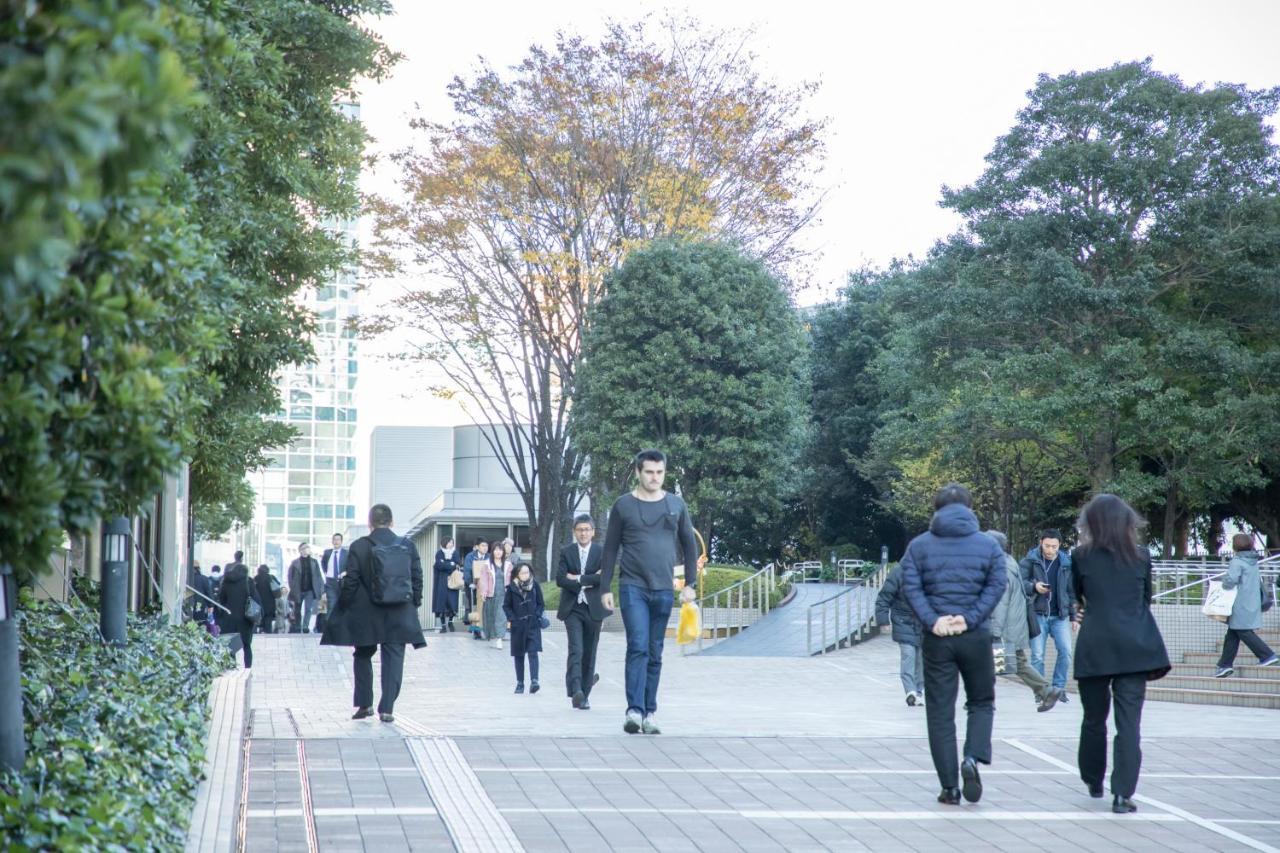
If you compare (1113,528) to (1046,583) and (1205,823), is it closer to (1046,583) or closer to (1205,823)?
(1205,823)

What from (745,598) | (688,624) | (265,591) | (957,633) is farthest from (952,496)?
(745,598)

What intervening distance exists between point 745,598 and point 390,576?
20.2m

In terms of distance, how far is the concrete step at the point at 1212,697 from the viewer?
1523cm

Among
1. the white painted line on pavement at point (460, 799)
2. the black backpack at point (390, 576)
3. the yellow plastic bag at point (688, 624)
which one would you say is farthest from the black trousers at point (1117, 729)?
the black backpack at point (390, 576)

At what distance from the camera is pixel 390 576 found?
10.6 meters

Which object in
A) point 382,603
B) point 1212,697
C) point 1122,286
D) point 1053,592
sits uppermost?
point 1122,286

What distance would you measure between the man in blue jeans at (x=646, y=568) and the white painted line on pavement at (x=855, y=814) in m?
2.80

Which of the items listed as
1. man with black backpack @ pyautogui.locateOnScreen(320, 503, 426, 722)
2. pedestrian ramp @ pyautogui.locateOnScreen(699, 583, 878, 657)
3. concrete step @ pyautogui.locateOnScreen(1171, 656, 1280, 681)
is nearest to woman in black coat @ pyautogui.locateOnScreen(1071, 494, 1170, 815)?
man with black backpack @ pyautogui.locateOnScreen(320, 503, 426, 722)

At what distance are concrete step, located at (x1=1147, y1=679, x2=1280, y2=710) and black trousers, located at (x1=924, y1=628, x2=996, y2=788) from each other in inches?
356

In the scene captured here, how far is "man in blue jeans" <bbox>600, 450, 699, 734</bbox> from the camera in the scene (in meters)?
9.98

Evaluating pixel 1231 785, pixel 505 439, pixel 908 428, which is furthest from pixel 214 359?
pixel 505 439

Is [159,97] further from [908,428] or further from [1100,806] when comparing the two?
[908,428]

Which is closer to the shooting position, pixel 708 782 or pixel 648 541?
pixel 708 782

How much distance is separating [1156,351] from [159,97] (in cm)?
3060
